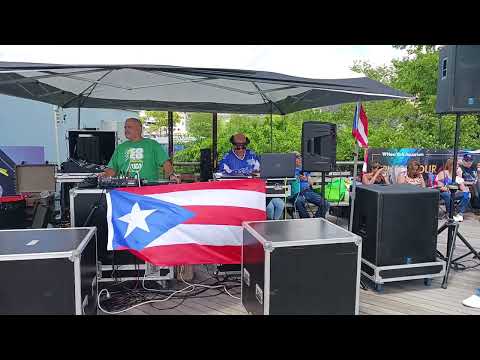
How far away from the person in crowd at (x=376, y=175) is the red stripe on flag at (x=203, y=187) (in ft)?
12.5

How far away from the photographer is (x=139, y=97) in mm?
5938

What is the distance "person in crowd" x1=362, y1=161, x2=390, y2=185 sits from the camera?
21.9 feet

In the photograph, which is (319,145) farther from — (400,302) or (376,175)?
(376,175)

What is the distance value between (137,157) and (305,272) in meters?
2.56

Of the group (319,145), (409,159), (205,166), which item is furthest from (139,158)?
(409,159)

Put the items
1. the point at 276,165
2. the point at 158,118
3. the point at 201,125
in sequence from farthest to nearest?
the point at 158,118
the point at 201,125
the point at 276,165

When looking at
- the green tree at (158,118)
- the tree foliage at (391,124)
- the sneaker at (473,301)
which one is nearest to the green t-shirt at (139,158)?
the sneaker at (473,301)

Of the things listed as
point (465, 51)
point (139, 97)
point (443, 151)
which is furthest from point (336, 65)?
point (443, 151)

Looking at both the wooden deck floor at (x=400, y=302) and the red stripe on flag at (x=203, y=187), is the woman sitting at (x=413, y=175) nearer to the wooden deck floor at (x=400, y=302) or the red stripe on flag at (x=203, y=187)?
the wooden deck floor at (x=400, y=302)

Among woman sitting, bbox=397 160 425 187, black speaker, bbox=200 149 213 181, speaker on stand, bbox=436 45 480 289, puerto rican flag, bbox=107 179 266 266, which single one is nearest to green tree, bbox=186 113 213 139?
black speaker, bbox=200 149 213 181

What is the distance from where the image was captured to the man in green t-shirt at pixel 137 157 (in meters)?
4.31

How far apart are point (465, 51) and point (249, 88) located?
249 cm

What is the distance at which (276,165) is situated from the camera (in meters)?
4.62

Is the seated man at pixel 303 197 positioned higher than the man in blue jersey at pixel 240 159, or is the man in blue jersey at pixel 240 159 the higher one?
the man in blue jersey at pixel 240 159
